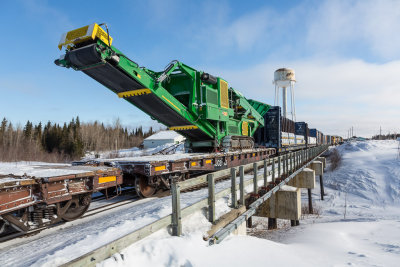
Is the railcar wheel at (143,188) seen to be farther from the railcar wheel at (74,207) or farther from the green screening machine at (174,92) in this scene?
the green screening machine at (174,92)

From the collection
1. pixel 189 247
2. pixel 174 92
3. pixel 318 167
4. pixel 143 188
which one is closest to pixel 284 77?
pixel 318 167

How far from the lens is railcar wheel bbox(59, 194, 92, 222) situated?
5285 mm

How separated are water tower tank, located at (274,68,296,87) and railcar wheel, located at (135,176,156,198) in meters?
46.9

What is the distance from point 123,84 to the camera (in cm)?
800

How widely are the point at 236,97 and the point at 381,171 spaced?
65.9ft

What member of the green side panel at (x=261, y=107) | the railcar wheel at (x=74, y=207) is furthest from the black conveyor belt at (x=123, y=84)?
the green side panel at (x=261, y=107)

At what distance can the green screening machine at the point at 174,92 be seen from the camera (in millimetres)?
6754

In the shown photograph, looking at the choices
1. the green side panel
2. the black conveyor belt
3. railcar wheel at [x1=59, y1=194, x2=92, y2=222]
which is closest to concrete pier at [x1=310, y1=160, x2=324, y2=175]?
the green side panel

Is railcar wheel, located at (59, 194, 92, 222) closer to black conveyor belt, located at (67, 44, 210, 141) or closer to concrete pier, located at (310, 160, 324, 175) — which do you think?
black conveyor belt, located at (67, 44, 210, 141)

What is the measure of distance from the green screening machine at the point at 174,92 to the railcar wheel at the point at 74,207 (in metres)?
3.53

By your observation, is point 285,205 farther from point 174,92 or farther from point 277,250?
point 174,92

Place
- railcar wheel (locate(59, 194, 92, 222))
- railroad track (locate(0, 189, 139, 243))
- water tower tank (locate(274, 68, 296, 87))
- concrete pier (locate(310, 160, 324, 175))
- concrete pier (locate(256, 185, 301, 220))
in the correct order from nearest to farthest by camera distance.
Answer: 1. railroad track (locate(0, 189, 139, 243))
2. railcar wheel (locate(59, 194, 92, 222))
3. concrete pier (locate(256, 185, 301, 220))
4. concrete pier (locate(310, 160, 324, 175))
5. water tower tank (locate(274, 68, 296, 87))

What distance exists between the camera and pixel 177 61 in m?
9.18

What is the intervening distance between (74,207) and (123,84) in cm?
400
